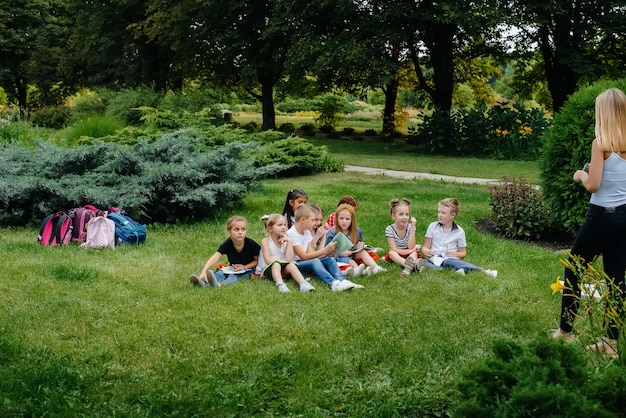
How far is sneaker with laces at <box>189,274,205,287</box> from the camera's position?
19.4 feet

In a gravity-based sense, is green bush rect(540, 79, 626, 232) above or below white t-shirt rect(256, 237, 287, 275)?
above

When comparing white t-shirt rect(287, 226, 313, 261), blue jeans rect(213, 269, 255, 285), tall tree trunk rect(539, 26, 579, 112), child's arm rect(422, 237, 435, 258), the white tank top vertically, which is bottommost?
blue jeans rect(213, 269, 255, 285)

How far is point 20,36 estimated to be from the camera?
3641 centimetres

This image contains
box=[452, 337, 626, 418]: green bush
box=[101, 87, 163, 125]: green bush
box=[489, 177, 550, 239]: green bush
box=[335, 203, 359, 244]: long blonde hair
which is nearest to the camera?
box=[452, 337, 626, 418]: green bush

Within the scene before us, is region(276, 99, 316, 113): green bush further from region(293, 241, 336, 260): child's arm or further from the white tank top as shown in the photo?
the white tank top

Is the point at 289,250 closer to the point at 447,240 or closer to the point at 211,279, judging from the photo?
the point at 211,279

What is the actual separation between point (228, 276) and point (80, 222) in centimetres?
217

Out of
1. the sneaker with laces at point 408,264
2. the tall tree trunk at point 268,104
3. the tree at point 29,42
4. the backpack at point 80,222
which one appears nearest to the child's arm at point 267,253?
the sneaker with laces at point 408,264

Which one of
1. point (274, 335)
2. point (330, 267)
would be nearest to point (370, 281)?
point (330, 267)

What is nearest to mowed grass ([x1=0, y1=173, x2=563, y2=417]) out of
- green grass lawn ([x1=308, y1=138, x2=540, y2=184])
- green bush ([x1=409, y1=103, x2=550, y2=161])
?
green grass lawn ([x1=308, y1=138, x2=540, y2=184])

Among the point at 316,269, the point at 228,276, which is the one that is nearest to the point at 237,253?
the point at 228,276

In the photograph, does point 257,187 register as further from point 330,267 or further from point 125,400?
point 125,400

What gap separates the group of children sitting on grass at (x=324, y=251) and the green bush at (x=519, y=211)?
1.83 m

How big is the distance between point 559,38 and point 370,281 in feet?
55.8
